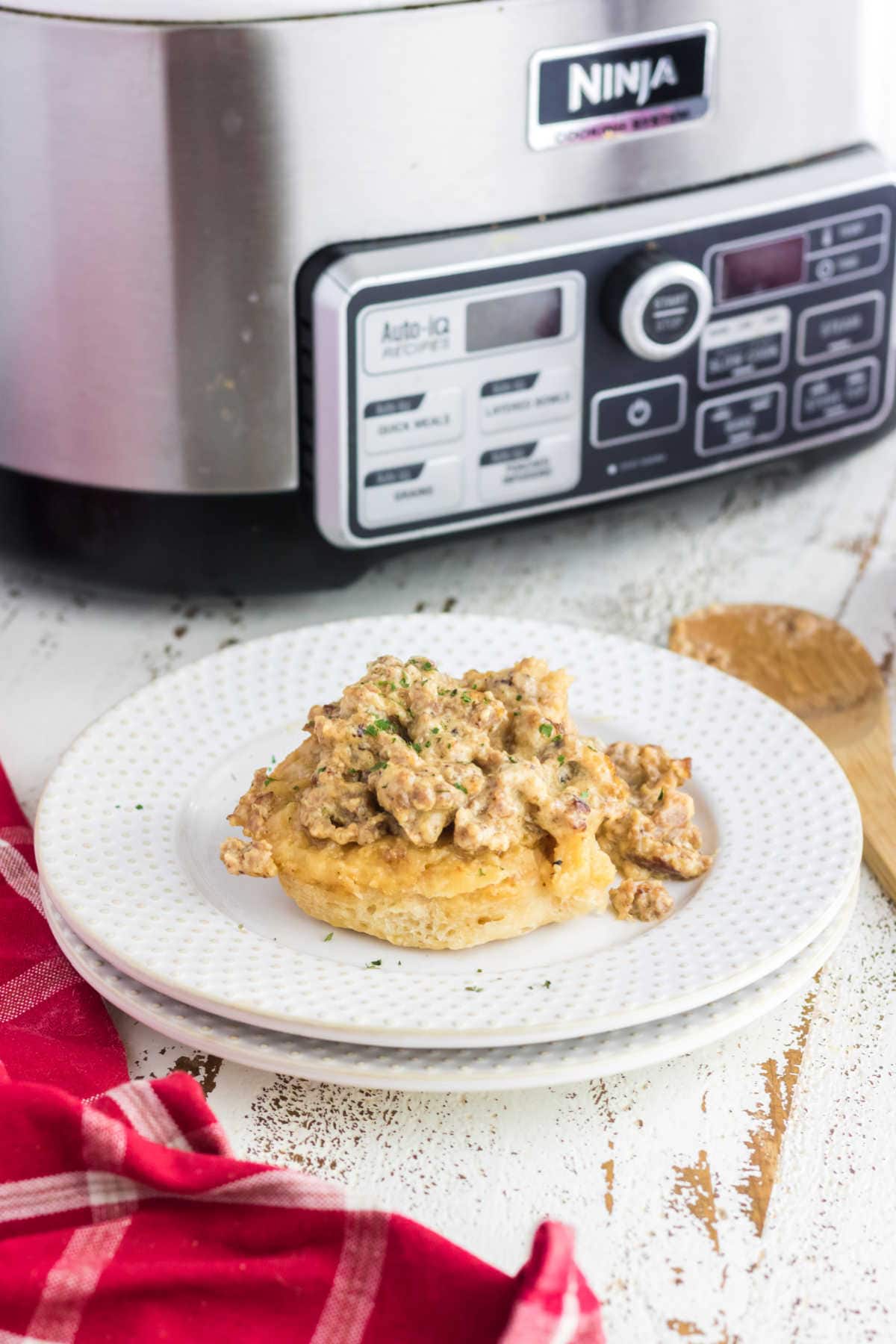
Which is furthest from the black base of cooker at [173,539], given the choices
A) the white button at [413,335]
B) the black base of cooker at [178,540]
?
the white button at [413,335]

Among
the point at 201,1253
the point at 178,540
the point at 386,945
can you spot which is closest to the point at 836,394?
the point at 178,540

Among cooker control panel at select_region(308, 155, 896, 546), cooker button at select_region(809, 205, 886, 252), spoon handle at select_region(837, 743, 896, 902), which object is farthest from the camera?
cooker button at select_region(809, 205, 886, 252)

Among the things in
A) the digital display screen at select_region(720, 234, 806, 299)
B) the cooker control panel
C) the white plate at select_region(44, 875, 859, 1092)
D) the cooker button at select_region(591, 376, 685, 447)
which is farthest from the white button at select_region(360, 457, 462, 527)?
the white plate at select_region(44, 875, 859, 1092)

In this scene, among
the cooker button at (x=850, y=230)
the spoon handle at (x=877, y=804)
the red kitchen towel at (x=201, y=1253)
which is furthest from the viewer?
the cooker button at (x=850, y=230)

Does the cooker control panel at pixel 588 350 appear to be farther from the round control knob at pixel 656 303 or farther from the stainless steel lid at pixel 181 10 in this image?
the stainless steel lid at pixel 181 10

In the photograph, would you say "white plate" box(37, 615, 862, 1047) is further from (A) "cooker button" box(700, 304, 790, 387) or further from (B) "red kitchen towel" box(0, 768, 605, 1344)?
(A) "cooker button" box(700, 304, 790, 387)
